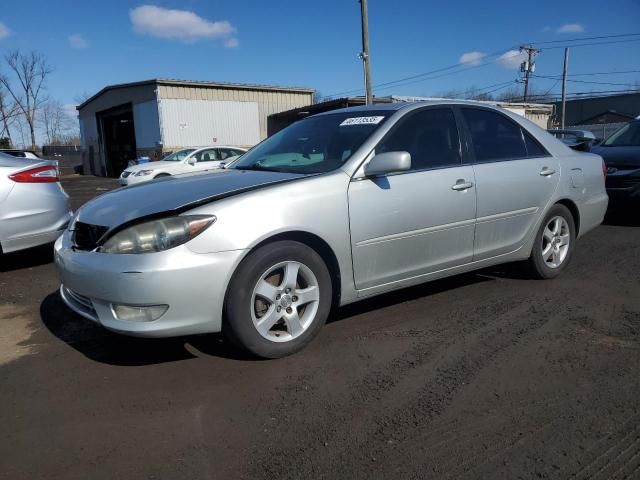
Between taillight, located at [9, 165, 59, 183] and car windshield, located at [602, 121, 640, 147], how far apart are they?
323 inches

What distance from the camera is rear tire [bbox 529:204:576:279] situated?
182 inches

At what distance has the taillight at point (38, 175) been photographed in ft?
16.6

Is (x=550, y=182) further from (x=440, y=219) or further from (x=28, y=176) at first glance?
(x=28, y=176)

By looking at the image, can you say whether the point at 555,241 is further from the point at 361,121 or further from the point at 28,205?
the point at 28,205

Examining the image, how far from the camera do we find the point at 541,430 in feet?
7.80

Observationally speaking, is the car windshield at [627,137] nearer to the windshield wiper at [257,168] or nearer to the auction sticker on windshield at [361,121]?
the auction sticker on windshield at [361,121]

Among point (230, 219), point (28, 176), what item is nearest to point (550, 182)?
point (230, 219)

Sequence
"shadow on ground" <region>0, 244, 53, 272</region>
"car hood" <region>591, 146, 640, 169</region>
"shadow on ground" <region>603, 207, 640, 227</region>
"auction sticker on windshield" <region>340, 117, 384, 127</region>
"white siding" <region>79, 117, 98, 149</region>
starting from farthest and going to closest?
"white siding" <region>79, 117, 98, 149</region>
"shadow on ground" <region>603, 207, 640, 227</region>
"car hood" <region>591, 146, 640, 169</region>
"shadow on ground" <region>0, 244, 53, 272</region>
"auction sticker on windshield" <region>340, 117, 384, 127</region>

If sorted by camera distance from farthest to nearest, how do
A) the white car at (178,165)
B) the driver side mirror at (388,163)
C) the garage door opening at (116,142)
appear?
the garage door opening at (116,142)
the white car at (178,165)
the driver side mirror at (388,163)

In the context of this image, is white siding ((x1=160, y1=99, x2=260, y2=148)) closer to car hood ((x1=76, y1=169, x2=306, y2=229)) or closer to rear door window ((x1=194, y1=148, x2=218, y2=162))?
rear door window ((x1=194, y1=148, x2=218, y2=162))

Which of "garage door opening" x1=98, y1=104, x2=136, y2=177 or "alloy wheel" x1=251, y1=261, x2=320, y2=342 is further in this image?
"garage door opening" x1=98, y1=104, x2=136, y2=177

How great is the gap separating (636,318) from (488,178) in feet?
4.84

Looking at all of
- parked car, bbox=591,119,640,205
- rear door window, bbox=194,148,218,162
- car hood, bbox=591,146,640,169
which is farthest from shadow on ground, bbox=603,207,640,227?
rear door window, bbox=194,148,218,162

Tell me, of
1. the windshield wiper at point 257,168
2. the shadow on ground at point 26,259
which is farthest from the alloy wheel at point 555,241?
the shadow on ground at point 26,259
